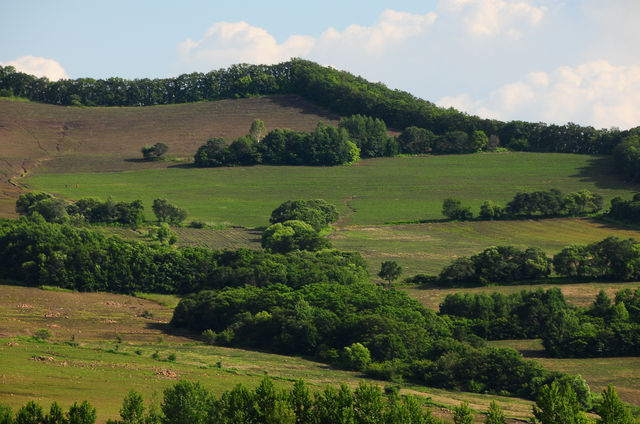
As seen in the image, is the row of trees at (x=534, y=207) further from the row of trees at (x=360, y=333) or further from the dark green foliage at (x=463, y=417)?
the dark green foliage at (x=463, y=417)

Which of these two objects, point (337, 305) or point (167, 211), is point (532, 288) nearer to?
point (337, 305)

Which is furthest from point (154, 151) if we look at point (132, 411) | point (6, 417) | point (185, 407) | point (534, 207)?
point (6, 417)

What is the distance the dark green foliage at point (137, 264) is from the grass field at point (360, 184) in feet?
116

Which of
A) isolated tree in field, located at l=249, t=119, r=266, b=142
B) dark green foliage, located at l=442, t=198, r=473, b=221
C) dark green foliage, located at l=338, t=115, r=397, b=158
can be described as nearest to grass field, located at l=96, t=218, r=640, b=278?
dark green foliage, located at l=442, t=198, r=473, b=221

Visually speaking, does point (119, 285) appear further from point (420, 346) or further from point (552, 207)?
point (552, 207)

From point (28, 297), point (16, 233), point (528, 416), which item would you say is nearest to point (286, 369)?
point (528, 416)

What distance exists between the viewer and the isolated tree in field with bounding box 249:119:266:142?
637 ft

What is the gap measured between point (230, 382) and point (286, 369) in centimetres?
724

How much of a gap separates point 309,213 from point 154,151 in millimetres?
62046

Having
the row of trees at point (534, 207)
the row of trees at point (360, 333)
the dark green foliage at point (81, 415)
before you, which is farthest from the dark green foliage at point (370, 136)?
the dark green foliage at point (81, 415)

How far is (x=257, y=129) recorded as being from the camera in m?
195

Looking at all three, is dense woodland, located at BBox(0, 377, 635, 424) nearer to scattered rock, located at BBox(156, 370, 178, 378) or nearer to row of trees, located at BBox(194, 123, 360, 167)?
scattered rock, located at BBox(156, 370, 178, 378)

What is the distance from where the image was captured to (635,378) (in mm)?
69312

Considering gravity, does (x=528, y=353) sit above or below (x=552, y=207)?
below
